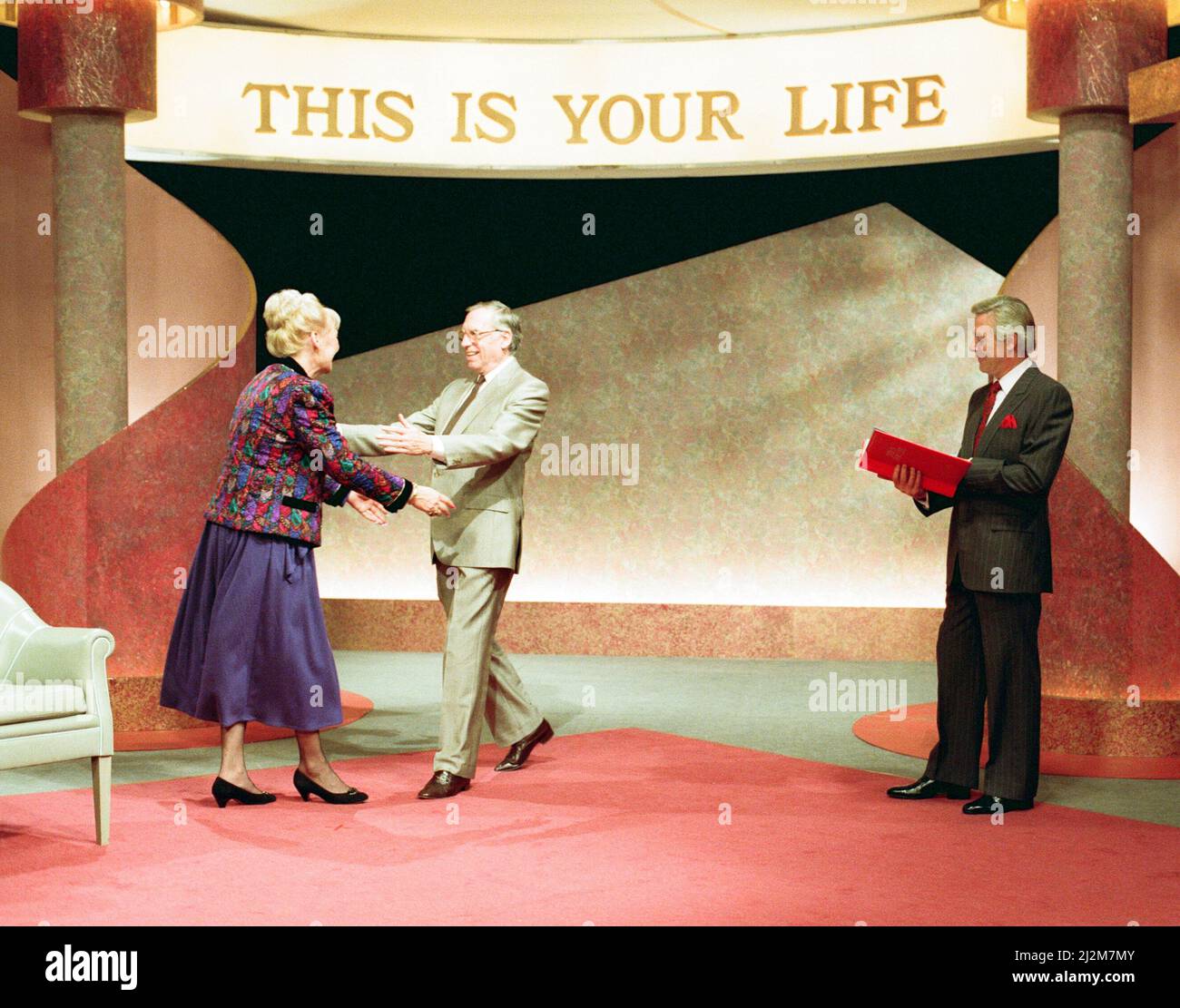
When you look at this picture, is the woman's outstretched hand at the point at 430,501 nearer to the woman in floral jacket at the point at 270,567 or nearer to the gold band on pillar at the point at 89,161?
the woman in floral jacket at the point at 270,567

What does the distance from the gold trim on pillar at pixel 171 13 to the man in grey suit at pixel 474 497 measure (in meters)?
2.68

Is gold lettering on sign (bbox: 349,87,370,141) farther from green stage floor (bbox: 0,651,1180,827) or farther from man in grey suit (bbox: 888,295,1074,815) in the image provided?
man in grey suit (bbox: 888,295,1074,815)

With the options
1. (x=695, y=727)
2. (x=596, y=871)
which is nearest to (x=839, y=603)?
(x=695, y=727)

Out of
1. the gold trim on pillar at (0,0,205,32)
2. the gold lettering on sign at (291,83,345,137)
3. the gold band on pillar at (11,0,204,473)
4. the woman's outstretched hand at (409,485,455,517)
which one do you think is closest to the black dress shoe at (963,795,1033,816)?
the woman's outstretched hand at (409,485,455,517)

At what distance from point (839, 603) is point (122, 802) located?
5292mm

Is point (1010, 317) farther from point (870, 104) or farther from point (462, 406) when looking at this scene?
point (870, 104)

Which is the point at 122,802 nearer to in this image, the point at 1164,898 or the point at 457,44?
the point at 1164,898

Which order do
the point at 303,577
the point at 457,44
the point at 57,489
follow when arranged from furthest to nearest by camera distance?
the point at 457,44 → the point at 57,489 → the point at 303,577

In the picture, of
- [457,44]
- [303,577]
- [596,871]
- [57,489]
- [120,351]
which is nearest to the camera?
[596,871]

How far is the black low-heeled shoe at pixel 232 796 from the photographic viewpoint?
4.81 metres

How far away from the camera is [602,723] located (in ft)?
22.0

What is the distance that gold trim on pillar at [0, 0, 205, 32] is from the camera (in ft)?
23.1

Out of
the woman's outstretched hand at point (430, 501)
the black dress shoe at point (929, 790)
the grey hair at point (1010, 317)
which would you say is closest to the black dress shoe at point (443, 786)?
the woman's outstretched hand at point (430, 501)

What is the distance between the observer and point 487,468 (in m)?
5.23
